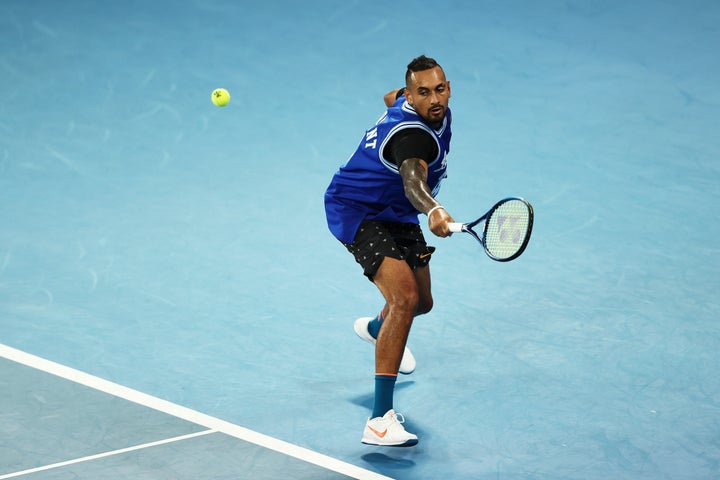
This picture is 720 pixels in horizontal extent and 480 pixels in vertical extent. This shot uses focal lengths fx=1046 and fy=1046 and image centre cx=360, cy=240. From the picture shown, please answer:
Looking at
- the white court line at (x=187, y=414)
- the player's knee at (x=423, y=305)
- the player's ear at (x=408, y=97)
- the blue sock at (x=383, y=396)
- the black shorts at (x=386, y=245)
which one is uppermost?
the player's ear at (x=408, y=97)

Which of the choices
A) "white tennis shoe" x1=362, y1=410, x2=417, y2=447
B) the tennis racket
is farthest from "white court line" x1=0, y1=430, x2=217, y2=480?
the tennis racket

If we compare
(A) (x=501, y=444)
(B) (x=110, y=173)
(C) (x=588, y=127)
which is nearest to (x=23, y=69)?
(B) (x=110, y=173)

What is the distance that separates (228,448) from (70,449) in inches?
29.3

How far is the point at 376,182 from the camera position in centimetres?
536

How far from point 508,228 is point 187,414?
190 centimetres

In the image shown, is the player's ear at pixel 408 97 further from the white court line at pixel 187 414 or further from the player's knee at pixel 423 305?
the white court line at pixel 187 414

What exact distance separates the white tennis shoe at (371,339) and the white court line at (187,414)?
3.40ft

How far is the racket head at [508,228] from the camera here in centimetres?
462

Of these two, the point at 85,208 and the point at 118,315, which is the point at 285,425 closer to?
the point at 118,315

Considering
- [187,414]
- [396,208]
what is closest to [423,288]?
[396,208]

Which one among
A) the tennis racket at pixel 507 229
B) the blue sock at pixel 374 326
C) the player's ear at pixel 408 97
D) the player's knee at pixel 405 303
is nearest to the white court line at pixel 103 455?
the player's knee at pixel 405 303

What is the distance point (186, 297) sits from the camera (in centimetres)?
680

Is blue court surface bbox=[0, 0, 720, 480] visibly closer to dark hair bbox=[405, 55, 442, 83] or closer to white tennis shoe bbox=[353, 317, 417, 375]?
white tennis shoe bbox=[353, 317, 417, 375]

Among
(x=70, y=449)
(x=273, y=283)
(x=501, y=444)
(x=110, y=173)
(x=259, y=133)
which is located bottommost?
(x=70, y=449)
